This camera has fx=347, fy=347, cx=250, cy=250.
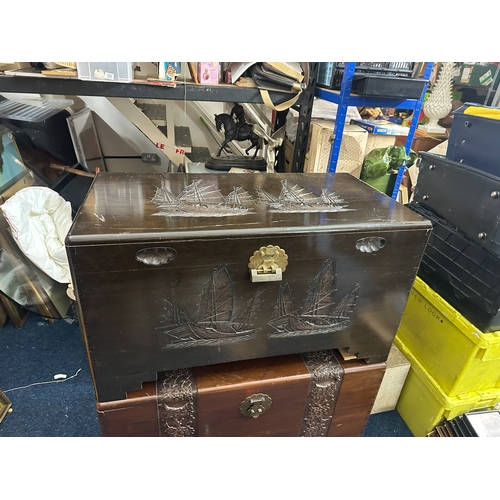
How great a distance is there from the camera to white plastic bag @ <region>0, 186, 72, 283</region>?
125cm

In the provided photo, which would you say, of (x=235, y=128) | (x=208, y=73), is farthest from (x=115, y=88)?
(x=235, y=128)

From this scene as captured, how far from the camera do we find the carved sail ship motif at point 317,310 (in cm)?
74

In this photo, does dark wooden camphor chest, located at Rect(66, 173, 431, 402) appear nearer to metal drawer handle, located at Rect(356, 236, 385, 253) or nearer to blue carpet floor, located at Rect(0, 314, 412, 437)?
metal drawer handle, located at Rect(356, 236, 385, 253)

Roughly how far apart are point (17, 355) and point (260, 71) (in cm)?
135

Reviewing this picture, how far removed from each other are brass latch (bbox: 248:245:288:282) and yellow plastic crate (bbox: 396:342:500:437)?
714 mm

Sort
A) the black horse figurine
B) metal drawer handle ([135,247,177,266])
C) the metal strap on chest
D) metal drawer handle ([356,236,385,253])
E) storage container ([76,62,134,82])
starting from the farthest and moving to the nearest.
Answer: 1. the black horse figurine
2. storage container ([76,62,134,82])
3. the metal strap on chest
4. metal drawer handle ([356,236,385,253])
5. metal drawer handle ([135,247,177,266])

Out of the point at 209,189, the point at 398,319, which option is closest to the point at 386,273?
the point at 398,319

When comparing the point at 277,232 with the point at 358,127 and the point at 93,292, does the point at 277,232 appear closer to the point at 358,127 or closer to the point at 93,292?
the point at 93,292

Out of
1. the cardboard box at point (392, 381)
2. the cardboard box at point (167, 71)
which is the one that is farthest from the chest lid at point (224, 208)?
the cardboard box at point (392, 381)

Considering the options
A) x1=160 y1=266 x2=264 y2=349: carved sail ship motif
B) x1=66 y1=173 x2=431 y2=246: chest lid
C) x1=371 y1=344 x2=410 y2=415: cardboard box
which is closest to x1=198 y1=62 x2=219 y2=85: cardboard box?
x1=66 y1=173 x2=431 y2=246: chest lid

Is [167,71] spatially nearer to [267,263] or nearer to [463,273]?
[267,263]

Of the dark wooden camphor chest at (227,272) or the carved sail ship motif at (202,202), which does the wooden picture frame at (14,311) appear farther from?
the carved sail ship motif at (202,202)

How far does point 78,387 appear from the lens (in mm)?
1230

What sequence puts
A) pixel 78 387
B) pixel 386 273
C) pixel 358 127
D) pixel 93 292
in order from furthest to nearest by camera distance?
1. pixel 358 127
2. pixel 78 387
3. pixel 386 273
4. pixel 93 292
